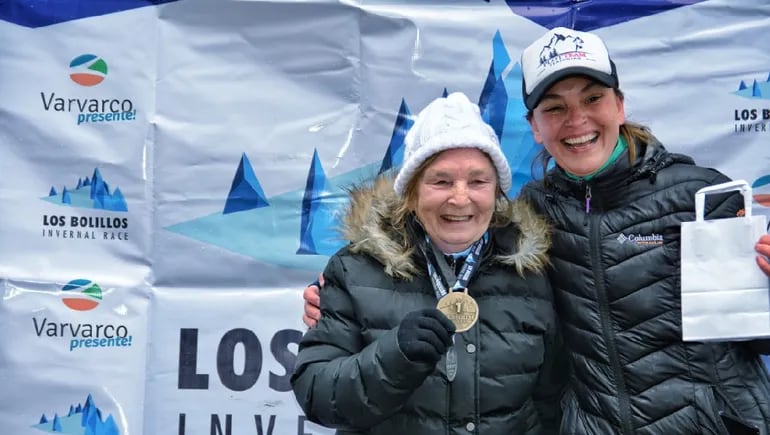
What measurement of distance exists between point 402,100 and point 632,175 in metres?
1.23

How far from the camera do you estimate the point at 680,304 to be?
1.72m

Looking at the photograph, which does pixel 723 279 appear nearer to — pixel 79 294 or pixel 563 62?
pixel 563 62

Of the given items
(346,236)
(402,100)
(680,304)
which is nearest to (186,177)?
(402,100)

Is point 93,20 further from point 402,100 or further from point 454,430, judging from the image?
point 454,430

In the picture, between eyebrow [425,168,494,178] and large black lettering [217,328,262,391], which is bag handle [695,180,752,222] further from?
large black lettering [217,328,262,391]

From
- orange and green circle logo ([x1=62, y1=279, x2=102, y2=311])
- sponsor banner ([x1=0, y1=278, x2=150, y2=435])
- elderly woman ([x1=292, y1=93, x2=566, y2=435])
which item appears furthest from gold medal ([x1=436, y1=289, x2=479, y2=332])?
orange and green circle logo ([x1=62, y1=279, x2=102, y2=311])

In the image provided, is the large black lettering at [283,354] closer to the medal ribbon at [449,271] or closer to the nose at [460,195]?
the medal ribbon at [449,271]

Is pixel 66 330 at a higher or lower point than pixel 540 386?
higher

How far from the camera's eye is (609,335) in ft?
5.72

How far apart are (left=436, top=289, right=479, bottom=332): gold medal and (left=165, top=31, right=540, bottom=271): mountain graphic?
126 cm

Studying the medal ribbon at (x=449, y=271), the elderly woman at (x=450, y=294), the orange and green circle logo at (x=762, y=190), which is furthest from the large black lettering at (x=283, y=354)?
the orange and green circle logo at (x=762, y=190)

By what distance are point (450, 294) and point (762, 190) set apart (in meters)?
1.68

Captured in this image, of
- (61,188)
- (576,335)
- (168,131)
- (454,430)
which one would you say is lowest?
(454,430)

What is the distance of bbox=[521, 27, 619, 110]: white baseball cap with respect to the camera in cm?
179
